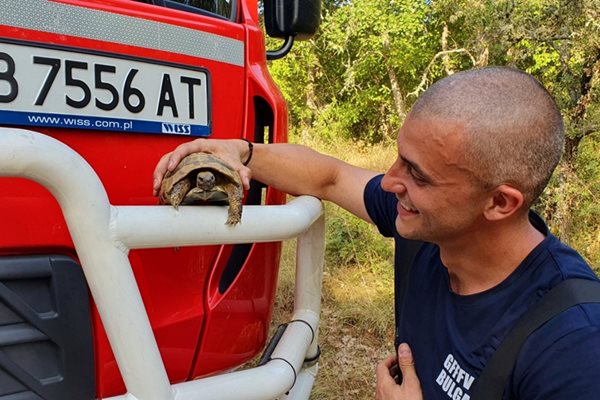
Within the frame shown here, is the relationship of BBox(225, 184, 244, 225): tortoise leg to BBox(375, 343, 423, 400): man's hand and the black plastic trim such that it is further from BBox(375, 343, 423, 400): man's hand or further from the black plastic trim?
BBox(375, 343, 423, 400): man's hand

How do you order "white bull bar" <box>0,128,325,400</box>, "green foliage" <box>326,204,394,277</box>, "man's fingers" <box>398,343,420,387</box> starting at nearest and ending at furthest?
"white bull bar" <box>0,128,325,400</box>, "man's fingers" <box>398,343,420,387</box>, "green foliage" <box>326,204,394,277</box>

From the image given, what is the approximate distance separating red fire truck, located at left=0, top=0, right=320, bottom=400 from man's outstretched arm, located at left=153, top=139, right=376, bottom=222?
8cm

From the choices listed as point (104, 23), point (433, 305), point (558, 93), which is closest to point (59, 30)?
point (104, 23)

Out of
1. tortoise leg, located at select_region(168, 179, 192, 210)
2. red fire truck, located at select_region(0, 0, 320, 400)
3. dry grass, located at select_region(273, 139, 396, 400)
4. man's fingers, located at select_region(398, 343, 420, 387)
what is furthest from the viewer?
dry grass, located at select_region(273, 139, 396, 400)

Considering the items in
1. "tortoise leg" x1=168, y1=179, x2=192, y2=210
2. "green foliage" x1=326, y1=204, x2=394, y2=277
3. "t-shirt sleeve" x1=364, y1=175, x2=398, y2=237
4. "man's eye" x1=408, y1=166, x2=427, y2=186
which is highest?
"man's eye" x1=408, y1=166, x2=427, y2=186

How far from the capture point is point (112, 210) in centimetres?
121

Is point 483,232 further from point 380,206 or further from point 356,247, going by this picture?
point 356,247

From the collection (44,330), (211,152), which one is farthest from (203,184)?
(44,330)

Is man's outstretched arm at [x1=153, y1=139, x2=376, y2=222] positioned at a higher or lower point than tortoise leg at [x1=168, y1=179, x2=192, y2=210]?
lower

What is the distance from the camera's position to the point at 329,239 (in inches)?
233

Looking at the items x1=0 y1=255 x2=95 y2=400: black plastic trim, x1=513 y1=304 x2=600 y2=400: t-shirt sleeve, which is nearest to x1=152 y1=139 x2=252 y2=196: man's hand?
x1=0 y1=255 x2=95 y2=400: black plastic trim

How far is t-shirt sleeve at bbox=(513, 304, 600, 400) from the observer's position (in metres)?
1.25

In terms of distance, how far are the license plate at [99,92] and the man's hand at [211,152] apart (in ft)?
0.22

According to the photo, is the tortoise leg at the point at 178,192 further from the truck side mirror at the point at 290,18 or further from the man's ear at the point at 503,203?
the truck side mirror at the point at 290,18
